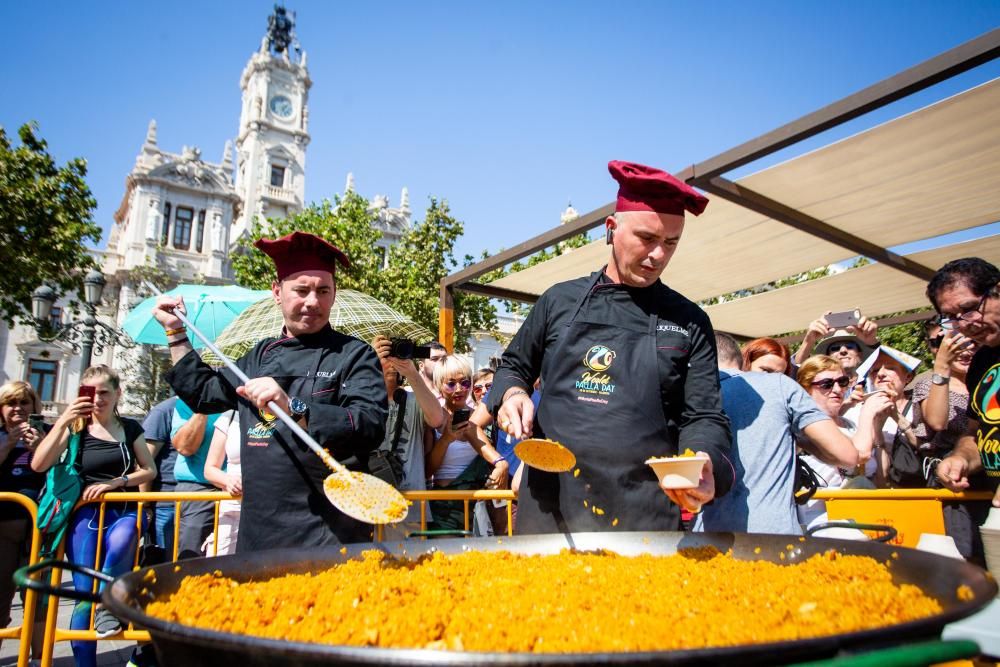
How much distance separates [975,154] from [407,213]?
5271 centimetres

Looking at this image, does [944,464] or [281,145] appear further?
[281,145]

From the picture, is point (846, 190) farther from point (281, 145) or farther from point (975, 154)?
point (281, 145)

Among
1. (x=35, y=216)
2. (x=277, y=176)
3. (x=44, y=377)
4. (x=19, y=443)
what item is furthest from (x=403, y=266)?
(x=277, y=176)

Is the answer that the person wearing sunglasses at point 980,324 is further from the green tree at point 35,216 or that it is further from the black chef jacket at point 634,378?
the green tree at point 35,216

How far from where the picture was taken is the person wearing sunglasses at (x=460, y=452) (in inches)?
170

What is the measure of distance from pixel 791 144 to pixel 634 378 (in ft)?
8.32

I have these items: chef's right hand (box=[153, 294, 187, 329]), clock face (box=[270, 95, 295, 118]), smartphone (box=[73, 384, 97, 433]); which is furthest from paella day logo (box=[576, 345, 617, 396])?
clock face (box=[270, 95, 295, 118])

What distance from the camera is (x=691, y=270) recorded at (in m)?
6.57

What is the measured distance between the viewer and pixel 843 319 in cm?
439

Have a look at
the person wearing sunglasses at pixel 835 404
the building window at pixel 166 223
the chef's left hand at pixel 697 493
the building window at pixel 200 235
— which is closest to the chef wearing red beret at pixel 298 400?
the chef's left hand at pixel 697 493

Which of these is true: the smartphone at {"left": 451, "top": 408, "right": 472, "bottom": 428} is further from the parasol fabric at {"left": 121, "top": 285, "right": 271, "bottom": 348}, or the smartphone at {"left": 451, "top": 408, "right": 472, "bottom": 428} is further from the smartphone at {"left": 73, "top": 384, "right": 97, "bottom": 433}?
the parasol fabric at {"left": 121, "top": 285, "right": 271, "bottom": 348}

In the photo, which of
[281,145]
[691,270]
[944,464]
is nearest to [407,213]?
[281,145]

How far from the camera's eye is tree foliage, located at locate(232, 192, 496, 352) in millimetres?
22844

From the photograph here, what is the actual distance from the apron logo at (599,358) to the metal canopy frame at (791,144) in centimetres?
241
